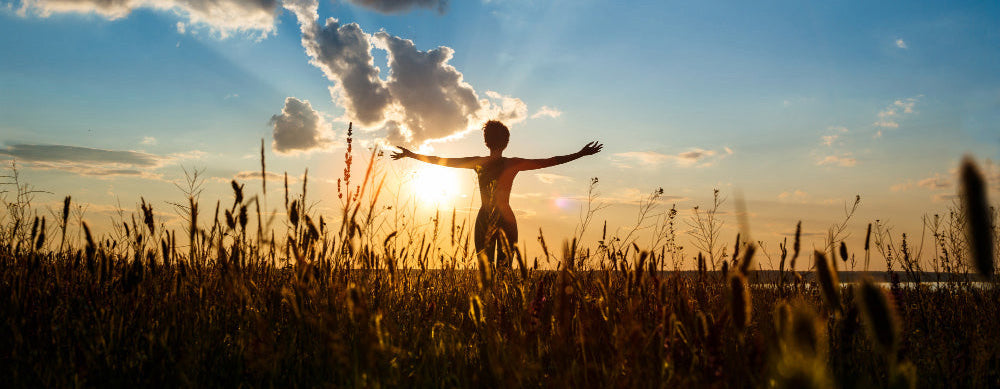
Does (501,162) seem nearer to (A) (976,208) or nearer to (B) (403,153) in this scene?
(B) (403,153)

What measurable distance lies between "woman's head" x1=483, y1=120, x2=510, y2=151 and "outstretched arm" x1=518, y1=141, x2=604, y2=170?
16.5 inches

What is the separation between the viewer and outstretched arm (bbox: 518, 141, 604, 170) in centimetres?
732

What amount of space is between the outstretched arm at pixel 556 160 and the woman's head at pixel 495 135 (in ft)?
1.38

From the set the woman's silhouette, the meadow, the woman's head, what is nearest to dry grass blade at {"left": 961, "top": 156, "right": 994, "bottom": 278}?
the meadow

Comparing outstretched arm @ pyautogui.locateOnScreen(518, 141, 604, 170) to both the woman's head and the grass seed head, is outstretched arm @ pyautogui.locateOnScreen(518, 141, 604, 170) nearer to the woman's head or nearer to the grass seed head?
the woman's head

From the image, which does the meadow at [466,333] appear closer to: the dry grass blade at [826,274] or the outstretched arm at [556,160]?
the dry grass blade at [826,274]

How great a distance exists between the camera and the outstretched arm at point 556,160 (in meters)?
7.32

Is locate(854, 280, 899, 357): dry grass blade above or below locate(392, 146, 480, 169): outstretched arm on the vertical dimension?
below

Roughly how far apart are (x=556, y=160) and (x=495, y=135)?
973 mm

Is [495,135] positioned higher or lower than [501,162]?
higher

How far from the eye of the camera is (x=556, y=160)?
24.7 feet

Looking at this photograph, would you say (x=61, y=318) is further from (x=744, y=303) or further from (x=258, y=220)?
(x=744, y=303)

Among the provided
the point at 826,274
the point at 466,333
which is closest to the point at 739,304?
the point at 826,274

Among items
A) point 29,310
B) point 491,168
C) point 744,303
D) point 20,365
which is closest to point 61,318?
point 29,310
